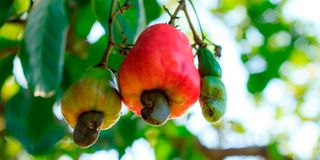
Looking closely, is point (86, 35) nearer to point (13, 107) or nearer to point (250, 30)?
point (13, 107)

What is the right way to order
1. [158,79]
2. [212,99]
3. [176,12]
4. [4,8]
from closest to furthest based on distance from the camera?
[158,79]
[212,99]
[176,12]
[4,8]

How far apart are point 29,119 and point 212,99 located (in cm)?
75

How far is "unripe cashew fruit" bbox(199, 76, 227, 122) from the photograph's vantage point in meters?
1.05

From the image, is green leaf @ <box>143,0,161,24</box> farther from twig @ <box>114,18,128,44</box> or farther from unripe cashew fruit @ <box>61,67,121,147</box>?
unripe cashew fruit @ <box>61,67,121,147</box>

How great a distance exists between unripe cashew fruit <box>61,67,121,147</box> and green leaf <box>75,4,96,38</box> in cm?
66

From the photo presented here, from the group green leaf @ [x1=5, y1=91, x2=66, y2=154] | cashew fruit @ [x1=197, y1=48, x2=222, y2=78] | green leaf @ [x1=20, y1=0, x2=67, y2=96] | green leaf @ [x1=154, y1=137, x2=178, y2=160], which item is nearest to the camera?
green leaf @ [x1=20, y1=0, x2=67, y2=96]

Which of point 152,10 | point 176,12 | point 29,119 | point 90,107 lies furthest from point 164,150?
point 90,107

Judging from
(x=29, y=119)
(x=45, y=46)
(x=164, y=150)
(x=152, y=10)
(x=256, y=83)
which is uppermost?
(x=45, y=46)

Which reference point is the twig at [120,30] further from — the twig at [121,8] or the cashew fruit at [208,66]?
the cashew fruit at [208,66]

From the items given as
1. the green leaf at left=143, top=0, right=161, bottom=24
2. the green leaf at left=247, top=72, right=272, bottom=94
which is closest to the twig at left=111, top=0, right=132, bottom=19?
the green leaf at left=143, top=0, right=161, bottom=24

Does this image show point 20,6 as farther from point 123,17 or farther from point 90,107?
point 90,107

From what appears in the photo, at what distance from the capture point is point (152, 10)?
1469 mm

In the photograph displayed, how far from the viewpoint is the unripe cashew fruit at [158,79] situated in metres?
0.95

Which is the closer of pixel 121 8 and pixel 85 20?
pixel 121 8
